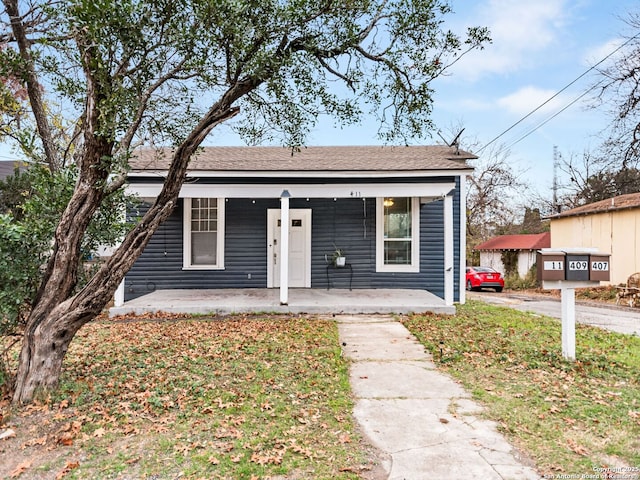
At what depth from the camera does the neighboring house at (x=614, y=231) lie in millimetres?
13648

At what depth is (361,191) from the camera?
8547 millimetres

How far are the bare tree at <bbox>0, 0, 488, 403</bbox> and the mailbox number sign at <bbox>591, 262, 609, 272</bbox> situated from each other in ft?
9.36

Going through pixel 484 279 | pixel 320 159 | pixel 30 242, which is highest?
pixel 320 159

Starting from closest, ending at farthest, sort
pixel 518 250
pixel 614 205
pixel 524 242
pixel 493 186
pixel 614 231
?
pixel 614 231
pixel 614 205
pixel 518 250
pixel 524 242
pixel 493 186

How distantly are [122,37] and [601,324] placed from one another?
31.8 ft

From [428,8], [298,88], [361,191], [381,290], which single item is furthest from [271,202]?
[428,8]

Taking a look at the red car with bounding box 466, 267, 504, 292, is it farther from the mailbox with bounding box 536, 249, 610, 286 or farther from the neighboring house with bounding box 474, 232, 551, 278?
the mailbox with bounding box 536, 249, 610, 286

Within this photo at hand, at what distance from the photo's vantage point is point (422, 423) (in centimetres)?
310

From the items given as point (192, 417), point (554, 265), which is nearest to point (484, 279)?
point (554, 265)

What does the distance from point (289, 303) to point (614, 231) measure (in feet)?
44.7

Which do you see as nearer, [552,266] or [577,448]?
[577,448]

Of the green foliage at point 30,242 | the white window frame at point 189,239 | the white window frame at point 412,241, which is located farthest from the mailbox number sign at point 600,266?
the white window frame at point 189,239

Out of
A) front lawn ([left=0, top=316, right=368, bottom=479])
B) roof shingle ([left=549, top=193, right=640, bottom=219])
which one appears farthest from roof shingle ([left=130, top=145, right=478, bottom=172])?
roof shingle ([left=549, top=193, right=640, bottom=219])

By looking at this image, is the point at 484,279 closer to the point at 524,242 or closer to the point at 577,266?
Answer: the point at 524,242
